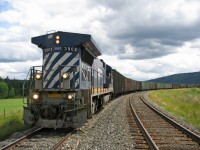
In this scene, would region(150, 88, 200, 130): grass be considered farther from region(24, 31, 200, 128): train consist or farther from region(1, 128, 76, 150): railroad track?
region(1, 128, 76, 150): railroad track

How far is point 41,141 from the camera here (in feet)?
29.7

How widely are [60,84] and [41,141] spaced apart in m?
2.33

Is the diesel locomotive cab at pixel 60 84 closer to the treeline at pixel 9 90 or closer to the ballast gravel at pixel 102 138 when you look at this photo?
the ballast gravel at pixel 102 138

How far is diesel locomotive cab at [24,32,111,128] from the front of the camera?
34.8ft

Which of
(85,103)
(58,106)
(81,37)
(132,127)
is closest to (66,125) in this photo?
(58,106)

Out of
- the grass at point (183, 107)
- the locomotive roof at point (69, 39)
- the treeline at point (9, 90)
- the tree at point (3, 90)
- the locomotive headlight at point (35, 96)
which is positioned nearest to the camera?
the locomotive headlight at point (35, 96)

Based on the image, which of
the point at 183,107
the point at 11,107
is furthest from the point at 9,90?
the point at 183,107

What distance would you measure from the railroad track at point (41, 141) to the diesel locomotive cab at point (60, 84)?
387 mm

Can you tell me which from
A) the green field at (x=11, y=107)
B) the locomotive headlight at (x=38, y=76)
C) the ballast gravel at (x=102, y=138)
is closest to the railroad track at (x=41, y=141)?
the ballast gravel at (x=102, y=138)

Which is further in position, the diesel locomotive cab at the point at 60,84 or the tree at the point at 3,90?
the tree at the point at 3,90

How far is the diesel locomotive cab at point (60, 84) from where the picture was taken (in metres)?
10.6

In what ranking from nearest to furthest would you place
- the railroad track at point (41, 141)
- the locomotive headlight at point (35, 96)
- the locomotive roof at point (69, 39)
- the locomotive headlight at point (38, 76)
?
1. the railroad track at point (41, 141)
2. the locomotive headlight at point (35, 96)
3. the locomotive headlight at point (38, 76)
4. the locomotive roof at point (69, 39)

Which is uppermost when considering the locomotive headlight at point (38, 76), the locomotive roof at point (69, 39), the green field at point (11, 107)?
the locomotive roof at point (69, 39)

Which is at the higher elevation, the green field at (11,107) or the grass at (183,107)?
the grass at (183,107)
